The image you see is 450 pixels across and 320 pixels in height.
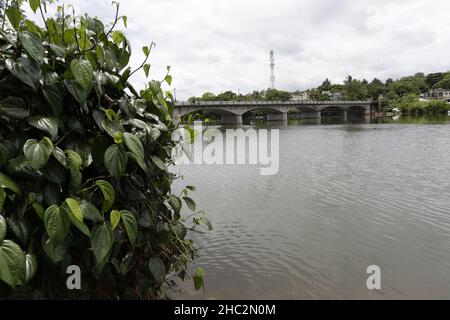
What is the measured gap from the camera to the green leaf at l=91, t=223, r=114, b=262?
5.44 ft

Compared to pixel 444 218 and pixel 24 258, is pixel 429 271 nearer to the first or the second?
pixel 444 218

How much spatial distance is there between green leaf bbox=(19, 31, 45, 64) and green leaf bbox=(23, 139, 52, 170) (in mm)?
411

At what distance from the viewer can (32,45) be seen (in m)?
1.60

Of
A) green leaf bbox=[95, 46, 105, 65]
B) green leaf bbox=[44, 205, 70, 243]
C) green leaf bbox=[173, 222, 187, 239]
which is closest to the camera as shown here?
green leaf bbox=[44, 205, 70, 243]

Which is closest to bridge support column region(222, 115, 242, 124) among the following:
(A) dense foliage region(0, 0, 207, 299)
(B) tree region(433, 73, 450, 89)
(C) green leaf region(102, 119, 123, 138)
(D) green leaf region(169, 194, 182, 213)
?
(D) green leaf region(169, 194, 182, 213)

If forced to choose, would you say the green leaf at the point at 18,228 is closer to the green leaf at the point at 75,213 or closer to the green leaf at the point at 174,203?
the green leaf at the point at 75,213

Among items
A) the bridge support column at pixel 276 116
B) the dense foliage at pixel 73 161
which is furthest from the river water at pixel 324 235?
the bridge support column at pixel 276 116

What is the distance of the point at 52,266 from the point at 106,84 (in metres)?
1.15

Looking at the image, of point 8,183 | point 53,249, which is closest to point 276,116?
point 53,249

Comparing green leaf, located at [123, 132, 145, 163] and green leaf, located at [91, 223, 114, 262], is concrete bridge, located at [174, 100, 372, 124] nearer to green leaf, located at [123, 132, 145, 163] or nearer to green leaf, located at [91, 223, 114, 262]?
green leaf, located at [123, 132, 145, 163]

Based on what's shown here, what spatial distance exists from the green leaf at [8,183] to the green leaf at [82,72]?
22.4 inches

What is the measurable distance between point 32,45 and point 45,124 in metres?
0.39

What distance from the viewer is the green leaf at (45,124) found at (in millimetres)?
1633

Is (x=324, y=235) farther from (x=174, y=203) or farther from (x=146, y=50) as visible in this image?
(x=146, y=50)
